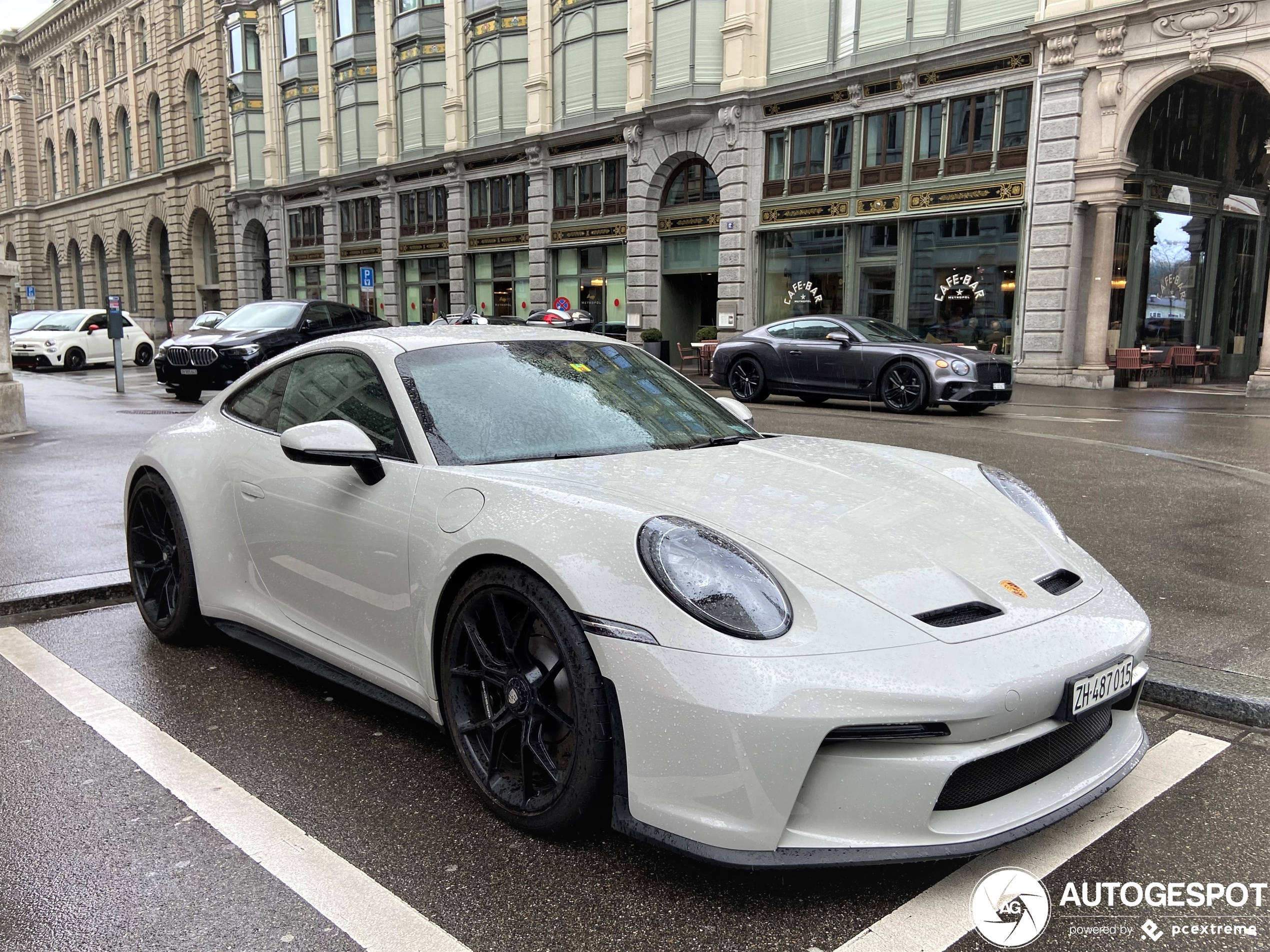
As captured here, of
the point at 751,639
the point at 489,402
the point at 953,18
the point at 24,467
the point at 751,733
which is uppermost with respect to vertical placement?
the point at 953,18

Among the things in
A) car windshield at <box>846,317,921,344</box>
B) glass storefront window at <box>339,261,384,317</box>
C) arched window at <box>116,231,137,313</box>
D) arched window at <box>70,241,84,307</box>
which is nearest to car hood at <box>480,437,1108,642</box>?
car windshield at <box>846,317,921,344</box>

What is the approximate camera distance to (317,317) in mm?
16453

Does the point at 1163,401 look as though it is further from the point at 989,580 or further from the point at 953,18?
the point at 989,580

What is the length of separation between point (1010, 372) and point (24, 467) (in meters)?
12.3

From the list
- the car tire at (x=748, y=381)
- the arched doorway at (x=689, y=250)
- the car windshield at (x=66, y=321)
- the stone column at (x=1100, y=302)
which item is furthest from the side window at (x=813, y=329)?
the car windshield at (x=66, y=321)

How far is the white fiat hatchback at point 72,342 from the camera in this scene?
83.2 ft

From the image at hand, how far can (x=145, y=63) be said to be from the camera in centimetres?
5212

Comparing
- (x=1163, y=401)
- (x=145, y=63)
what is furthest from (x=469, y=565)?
(x=145, y=63)

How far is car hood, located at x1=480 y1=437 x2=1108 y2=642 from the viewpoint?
2.47 metres

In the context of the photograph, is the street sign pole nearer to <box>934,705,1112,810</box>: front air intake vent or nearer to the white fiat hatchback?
the white fiat hatchback

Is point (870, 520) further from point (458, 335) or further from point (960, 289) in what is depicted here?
point (960, 289)

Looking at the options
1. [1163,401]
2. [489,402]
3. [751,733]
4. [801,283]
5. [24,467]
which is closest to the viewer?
[751,733]

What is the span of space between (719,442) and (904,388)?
11172 mm

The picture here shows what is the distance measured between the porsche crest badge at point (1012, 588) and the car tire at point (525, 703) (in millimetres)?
1099
